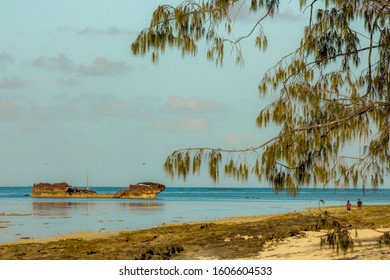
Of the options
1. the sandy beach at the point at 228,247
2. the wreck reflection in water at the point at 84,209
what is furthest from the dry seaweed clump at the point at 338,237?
the wreck reflection in water at the point at 84,209

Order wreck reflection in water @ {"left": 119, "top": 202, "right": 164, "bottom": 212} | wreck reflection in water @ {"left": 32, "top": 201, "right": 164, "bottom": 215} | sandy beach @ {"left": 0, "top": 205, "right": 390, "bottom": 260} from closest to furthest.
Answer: sandy beach @ {"left": 0, "top": 205, "right": 390, "bottom": 260}, wreck reflection in water @ {"left": 32, "top": 201, "right": 164, "bottom": 215}, wreck reflection in water @ {"left": 119, "top": 202, "right": 164, "bottom": 212}

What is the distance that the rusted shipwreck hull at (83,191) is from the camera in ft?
251

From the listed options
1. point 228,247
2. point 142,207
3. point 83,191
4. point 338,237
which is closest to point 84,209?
point 142,207

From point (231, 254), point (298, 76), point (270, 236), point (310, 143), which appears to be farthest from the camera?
point (270, 236)

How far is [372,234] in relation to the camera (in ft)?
53.0

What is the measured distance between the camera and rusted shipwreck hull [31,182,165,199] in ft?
251

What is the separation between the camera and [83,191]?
85.2 metres

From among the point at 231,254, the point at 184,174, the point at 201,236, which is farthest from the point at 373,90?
the point at 201,236

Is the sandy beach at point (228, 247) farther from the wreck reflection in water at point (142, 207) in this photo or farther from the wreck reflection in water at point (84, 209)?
the wreck reflection in water at point (142, 207)

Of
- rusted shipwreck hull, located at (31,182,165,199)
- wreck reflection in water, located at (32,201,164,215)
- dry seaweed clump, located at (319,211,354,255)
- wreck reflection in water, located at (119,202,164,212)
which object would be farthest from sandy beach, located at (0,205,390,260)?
rusted shipwreck hull, located at (31,182,165,199)

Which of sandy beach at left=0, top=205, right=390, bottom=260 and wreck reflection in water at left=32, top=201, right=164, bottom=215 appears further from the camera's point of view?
wreck reflection in water at left=32, top=201, right=164, bottom=215

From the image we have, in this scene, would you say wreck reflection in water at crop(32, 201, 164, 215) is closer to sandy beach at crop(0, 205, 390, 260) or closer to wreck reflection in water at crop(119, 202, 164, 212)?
wreck reflection in water at crop(119, 202, 164, 212)

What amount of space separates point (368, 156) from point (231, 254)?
5754 millimetres
